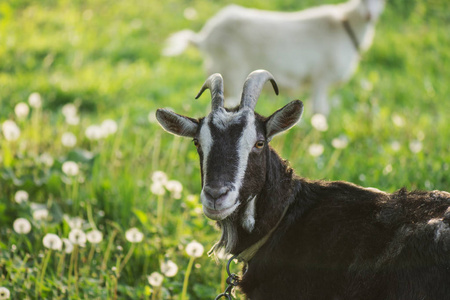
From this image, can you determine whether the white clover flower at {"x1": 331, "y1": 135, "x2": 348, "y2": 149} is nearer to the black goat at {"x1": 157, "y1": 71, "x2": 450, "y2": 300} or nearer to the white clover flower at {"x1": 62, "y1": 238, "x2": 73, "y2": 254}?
the black goat at {"x1": 157, "y1": 71, "x2": 450, "y2": 300}

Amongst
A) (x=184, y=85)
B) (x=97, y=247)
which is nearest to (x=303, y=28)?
(x=184, y=85)

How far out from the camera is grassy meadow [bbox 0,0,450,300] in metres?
4.18

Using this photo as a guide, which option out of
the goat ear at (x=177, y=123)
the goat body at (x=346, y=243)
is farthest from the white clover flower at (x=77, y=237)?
the goat body at (x=346, y=243)

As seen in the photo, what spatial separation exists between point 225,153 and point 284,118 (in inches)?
17.2

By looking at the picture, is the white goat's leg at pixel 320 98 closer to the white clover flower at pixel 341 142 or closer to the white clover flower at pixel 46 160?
the white clover flower at pixel 341 142

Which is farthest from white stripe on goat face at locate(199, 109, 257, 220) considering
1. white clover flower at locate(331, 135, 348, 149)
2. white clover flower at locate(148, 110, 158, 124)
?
white clover flower at locate(148, 110, 158, 124)

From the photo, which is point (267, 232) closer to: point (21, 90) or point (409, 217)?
point (409, 217)

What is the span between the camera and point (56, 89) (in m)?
8.55

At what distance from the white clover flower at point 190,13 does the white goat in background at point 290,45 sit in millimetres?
4904

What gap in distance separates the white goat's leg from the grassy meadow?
181 mm

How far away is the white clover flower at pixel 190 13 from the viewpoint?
525 inches

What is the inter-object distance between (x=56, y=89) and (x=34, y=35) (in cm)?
319

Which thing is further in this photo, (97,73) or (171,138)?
(97,73)

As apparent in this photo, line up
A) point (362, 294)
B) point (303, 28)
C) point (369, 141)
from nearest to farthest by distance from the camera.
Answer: point (362, 294), point (369, 141), point (303, 28)
